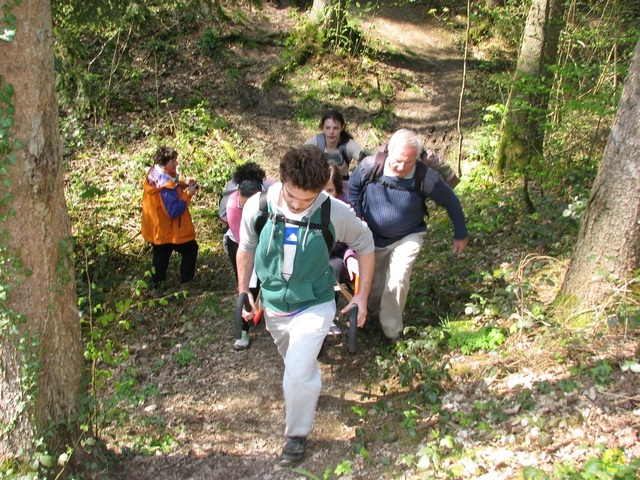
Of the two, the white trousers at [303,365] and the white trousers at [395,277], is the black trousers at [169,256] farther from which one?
the white trousers at [303,365]

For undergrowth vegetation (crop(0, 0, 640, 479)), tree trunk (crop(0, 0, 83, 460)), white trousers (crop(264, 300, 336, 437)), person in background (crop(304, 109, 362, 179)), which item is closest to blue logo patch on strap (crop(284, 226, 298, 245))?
→ white trousers (crop(264, 300, 336, 437))

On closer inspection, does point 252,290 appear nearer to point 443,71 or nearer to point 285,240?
point 285,240

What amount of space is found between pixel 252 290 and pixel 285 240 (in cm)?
197

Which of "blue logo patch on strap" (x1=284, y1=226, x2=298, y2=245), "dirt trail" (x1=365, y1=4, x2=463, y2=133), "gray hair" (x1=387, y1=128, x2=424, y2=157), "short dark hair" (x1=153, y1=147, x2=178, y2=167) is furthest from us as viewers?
"dirt trail" (x1=365, y1=4, x2=463, y2=133)

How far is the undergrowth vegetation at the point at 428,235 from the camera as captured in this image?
4113mm

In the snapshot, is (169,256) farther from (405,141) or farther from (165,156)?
(405,141)

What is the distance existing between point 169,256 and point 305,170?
4018 millimetres

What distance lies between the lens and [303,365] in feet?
13.2

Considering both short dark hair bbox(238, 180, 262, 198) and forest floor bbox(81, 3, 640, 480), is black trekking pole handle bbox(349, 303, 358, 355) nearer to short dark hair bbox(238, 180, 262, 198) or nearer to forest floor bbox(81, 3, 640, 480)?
forest floor bbox(81, 3, 640, 480)

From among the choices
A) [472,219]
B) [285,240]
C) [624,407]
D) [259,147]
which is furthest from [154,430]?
[259,147]

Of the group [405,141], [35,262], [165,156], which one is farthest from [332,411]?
[165,156]

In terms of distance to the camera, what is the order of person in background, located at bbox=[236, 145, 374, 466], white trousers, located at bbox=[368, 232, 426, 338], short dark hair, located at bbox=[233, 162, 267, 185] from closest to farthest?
person in background, located at bbox=[236, 145, 374, 466], white trousers, located at bbox=[368, 232, 426, 338], short dark hair, located at bbox=[233, 162, 267, 185]

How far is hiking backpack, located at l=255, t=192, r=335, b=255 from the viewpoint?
4.01m

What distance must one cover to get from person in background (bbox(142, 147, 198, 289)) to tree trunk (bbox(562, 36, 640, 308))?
4356mm
